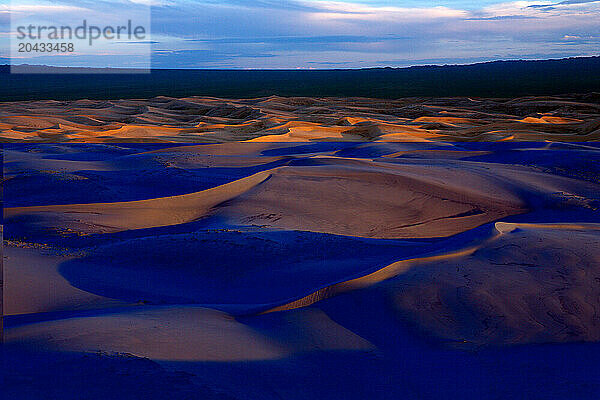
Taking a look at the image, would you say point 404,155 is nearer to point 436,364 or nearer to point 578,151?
point 578,151

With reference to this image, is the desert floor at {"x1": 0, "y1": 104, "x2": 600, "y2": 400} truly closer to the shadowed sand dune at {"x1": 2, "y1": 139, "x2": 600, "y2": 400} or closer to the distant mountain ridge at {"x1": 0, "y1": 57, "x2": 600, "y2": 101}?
the shadowed sand dune at {"x1": 2, "y1": 139, "x2": 600, "y2": 400}

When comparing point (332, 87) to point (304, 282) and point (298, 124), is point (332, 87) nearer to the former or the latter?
point (298, 124)

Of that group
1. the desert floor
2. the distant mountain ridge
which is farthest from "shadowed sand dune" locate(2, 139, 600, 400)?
the distant mountain ridge

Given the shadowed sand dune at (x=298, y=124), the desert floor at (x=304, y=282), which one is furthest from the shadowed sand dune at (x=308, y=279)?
the shadowed sand dune at (x=298, y=124)

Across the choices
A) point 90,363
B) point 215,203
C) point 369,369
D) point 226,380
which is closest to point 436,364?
point 369,369

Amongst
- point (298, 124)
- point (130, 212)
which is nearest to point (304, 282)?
point (130, 212)

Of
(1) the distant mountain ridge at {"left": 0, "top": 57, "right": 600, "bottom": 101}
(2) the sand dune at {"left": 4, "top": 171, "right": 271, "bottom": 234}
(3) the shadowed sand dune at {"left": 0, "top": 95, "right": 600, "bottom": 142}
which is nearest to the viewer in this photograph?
(2) the sand dune at {"left": 4, "top": 171, "right": 271, "bottom": 234}
